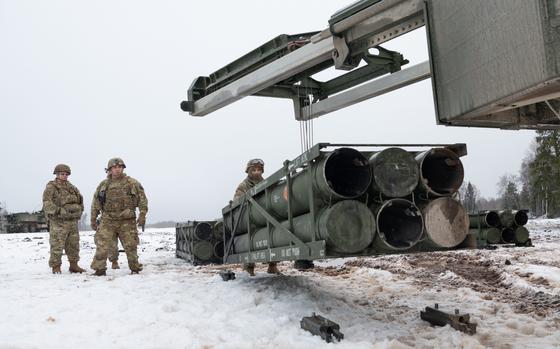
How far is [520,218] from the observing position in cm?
1059

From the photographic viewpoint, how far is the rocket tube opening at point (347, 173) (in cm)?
445

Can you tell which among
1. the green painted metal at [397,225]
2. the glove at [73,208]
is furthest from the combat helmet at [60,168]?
the green painted metal at [397,225]

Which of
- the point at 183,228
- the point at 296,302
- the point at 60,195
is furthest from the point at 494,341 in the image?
the point at 183,228

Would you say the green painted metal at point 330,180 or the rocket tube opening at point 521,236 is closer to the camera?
the green painted metal at point 330,180

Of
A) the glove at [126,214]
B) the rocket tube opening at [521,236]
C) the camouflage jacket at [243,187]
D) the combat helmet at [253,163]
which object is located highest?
the combat helmet at [253,163]

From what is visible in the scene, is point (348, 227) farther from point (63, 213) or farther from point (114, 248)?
point (63, 213)

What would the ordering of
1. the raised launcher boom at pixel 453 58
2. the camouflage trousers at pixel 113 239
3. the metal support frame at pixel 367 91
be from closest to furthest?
1. the raised launcher boom at pixel 453 58
2. the metal support frame at pixel 367 91
3. the camouflage trousers at pixel 113 239

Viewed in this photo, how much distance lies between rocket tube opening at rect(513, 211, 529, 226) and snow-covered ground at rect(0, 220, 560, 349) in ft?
8.53

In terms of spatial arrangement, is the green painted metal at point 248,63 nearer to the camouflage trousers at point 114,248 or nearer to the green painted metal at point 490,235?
the camouflage trousers at point 114,248

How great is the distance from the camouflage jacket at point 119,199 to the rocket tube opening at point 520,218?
25.5 feet

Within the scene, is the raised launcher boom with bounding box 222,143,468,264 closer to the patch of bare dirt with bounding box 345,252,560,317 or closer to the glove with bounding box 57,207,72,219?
the patch of bare dirt with bounding box 345,252,560,317

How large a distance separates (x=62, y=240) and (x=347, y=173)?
5.85 m

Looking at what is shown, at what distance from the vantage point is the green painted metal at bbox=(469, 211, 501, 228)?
410 inches

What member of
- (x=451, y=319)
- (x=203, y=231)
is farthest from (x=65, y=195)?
(x=451, y=319)
